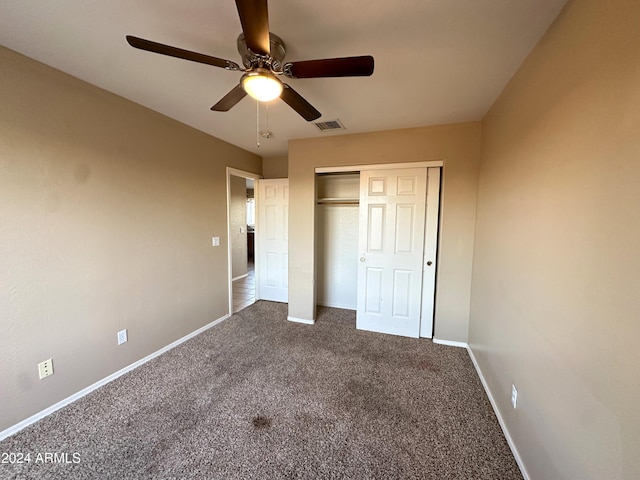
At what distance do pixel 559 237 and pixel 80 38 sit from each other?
2801mm

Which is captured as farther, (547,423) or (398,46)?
(398,46)

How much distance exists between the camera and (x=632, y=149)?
80 centimetres

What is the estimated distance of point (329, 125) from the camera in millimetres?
2762

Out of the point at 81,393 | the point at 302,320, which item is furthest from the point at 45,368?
the point at 302,320

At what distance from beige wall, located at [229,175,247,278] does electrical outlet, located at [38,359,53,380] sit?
140 inches

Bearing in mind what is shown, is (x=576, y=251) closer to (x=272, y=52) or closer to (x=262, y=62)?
(x=262, y=62)

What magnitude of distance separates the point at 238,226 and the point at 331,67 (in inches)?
192

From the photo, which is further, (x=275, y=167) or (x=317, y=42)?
(x=275, y=167)

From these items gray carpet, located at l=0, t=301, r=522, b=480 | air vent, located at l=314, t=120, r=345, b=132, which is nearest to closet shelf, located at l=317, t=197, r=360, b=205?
air vent, located at l=314, t=120, r=345, b=132

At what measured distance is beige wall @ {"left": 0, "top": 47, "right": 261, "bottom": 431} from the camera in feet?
5.28

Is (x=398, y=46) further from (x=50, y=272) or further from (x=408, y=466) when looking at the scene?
(x=50, y=272)

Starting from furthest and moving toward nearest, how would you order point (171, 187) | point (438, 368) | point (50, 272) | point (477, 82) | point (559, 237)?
point (171, 187), point (438, 368), point (477, 82), point (50, 272), point (559, 237)

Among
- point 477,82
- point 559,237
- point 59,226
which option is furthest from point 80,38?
point 559,237

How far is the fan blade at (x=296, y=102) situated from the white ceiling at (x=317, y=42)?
12.9 inches
